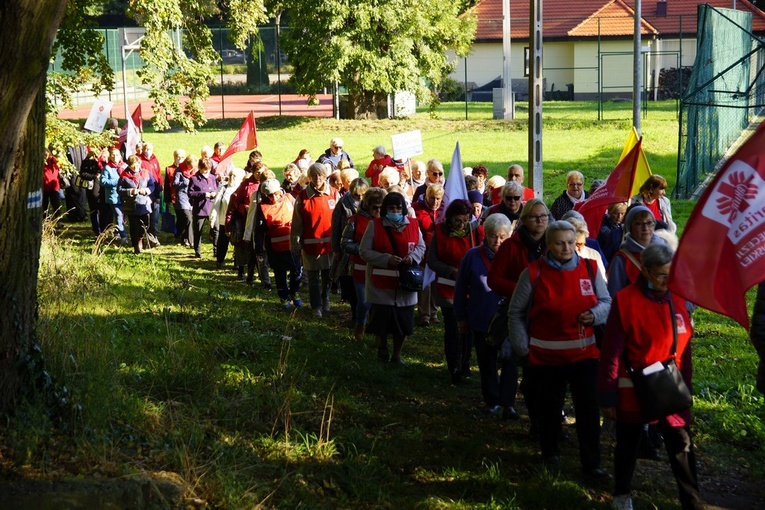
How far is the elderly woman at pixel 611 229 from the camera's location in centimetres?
1013

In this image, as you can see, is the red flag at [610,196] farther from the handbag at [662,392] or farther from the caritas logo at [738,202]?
the caritas logo at [738,202]

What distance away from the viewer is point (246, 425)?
7.73 metres

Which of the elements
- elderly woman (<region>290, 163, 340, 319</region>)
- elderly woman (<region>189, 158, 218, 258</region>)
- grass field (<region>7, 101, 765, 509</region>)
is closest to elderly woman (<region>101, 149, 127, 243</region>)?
elderly woman (<region>189, 158, 218, 258</region>)

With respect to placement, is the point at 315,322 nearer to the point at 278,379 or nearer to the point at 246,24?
the point at 278,379

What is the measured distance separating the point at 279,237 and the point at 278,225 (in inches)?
5.9

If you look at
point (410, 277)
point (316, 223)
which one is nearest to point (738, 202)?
point (410, 277)

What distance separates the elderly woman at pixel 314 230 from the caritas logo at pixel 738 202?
7.65 meters

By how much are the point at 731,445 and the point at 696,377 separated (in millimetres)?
1867

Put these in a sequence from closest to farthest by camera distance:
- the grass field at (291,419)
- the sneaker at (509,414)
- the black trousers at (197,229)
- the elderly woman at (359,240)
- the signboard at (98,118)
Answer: the grass field at (291,419) → the sneaker at (509,414) → the elderly woman at (359,240) → the black trousers at (197,229) → the signboard at (98,118)

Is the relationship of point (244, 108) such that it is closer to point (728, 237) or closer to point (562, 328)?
point (562, 328)

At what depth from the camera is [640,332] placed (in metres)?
6.46

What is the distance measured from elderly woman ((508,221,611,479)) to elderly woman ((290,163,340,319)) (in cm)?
570

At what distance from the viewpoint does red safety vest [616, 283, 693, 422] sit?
645 centimetres

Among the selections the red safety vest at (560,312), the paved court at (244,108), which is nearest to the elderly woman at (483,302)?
the red safety vest at (560,312)
